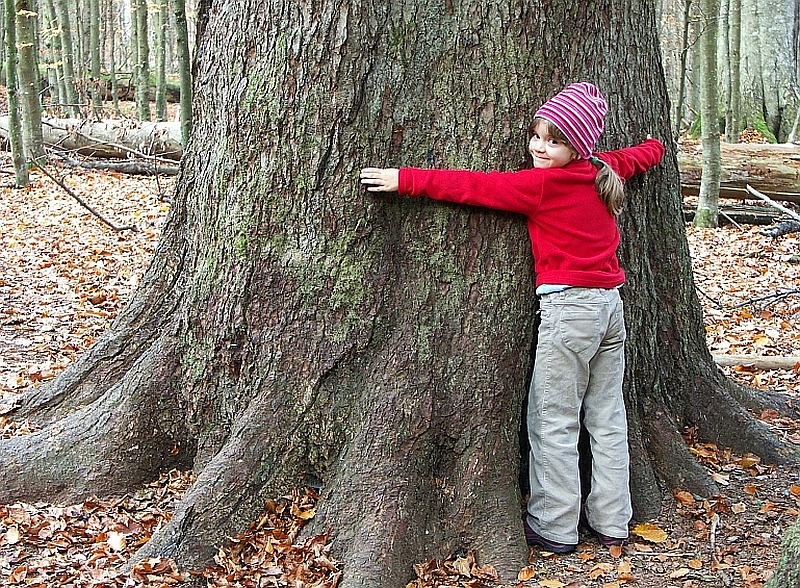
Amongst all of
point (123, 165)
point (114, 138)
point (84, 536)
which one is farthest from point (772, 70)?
point (84, 536)

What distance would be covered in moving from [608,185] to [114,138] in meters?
13.6

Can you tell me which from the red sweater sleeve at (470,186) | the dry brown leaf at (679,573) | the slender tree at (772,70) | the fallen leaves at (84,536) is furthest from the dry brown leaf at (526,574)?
the slender tree at (772,70)

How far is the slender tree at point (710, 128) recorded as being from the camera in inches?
385

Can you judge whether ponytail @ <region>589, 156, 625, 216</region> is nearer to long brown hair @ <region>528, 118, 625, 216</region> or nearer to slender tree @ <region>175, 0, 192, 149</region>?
long brown hair @ <region>528, 118, 625, 216</region>

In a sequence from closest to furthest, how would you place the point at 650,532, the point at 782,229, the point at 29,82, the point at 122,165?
the point at 650,532 < the point at 782,229 < the point at 29,82 < the point at 122,165

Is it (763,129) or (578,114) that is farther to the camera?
(763,129)

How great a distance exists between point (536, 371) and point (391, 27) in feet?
4.85

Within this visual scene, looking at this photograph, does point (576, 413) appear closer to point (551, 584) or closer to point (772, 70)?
point (551, 584)

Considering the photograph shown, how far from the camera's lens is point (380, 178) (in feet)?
10.1

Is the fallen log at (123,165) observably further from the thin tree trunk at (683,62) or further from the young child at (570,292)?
the young child at (570,292)

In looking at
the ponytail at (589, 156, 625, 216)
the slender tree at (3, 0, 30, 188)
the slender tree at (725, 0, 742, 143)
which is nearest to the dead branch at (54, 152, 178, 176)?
the slender tree at (3, 0, 30, 188)

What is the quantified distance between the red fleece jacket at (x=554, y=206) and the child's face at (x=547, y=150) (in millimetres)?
47

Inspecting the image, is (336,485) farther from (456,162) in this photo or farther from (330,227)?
(456,162)

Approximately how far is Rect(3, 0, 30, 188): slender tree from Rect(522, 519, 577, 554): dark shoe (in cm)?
1085
